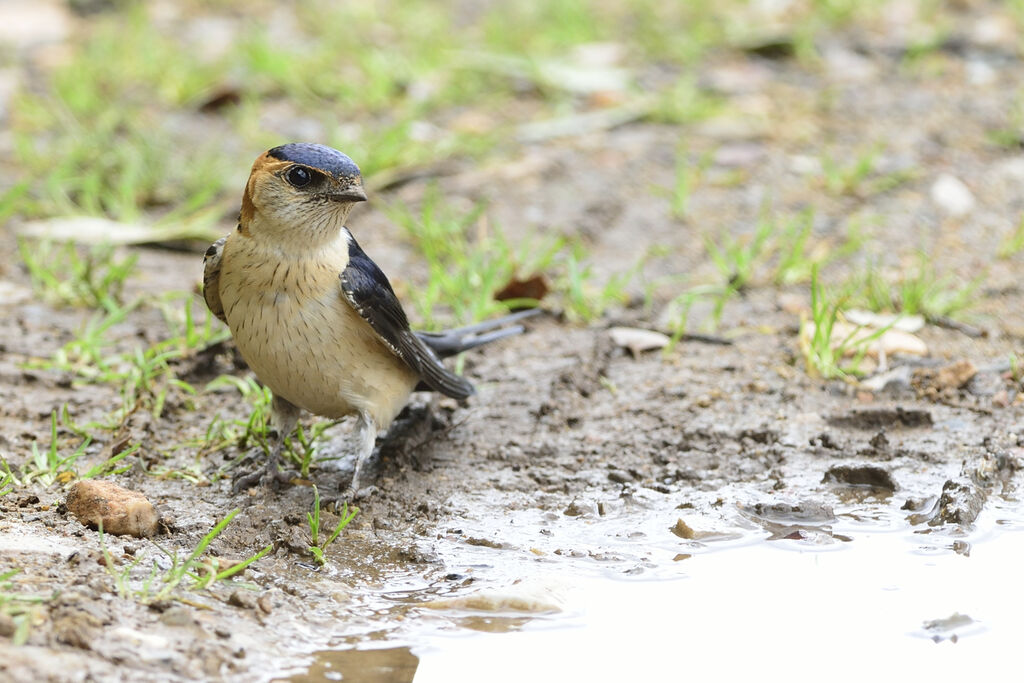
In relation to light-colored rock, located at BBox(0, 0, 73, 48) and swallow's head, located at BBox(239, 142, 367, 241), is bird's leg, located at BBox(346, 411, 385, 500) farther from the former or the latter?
light-colored rock, located at BBox(0, 0, 73, 48)

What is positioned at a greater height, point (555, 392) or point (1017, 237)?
point (1017, 237)

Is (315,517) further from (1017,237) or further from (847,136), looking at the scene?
(847,136)

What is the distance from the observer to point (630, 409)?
14.6 feet

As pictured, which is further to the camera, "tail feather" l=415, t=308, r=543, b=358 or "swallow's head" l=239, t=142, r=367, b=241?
"tail feather" l=415, t=308, r=543, b=358

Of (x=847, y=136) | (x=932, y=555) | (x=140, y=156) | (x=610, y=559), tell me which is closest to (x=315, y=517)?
(x=610, y=559)

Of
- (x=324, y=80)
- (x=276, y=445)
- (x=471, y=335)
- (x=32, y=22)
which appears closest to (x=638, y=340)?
(x=471, y=335)

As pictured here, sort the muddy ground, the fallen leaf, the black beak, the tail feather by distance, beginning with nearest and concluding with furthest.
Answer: the muddy ground, the black beak, the tail feather, the fallen leaf

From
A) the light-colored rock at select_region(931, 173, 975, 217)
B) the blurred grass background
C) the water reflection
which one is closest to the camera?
the water reflection

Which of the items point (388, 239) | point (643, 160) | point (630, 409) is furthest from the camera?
point (643, 160)

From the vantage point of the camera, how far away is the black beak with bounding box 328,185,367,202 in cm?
371

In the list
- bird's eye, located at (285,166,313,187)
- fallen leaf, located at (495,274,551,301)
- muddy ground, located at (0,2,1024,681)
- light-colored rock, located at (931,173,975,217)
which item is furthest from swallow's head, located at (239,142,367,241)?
light-colored rock, located at (931,173,975,217)

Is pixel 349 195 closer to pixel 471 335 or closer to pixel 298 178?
pixel 298 178

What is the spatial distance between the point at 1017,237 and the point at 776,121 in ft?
6.31

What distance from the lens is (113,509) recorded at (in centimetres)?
342
